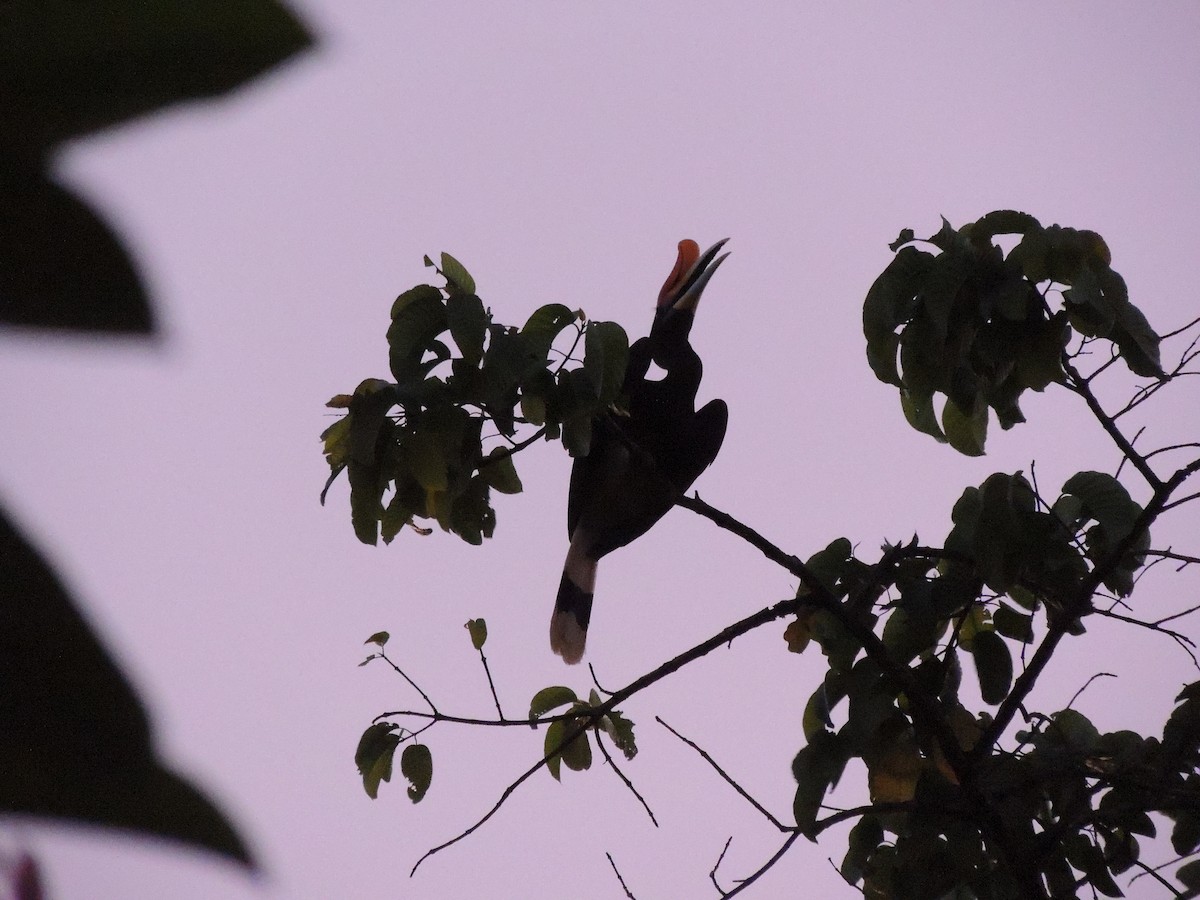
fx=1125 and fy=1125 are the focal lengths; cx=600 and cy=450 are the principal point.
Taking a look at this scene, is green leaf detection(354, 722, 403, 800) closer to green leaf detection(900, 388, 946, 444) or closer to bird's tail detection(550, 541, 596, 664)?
green leaf detection(900, 388, 946, 444)

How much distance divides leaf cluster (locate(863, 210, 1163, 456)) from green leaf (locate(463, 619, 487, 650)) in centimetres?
79

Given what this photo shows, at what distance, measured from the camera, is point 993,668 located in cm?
182

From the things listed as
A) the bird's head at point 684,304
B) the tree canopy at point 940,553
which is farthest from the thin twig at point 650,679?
the bird's head at point 684,304

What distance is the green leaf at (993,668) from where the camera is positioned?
5.96 ft

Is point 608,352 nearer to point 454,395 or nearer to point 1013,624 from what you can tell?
point 454,395

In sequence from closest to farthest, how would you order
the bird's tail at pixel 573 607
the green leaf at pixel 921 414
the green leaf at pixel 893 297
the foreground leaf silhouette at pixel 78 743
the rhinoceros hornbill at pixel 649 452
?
the foreground leaf silhouette at pixel 78 743 < the green leaf at pixel 893 297 < the green leaf at pixel 921 414 < the rhinoceros hornbill at pixel 649 452 < the bird's tail at pixel 573 607

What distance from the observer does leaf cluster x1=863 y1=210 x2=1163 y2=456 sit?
5.15 ft

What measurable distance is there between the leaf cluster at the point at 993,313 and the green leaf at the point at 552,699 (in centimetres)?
77

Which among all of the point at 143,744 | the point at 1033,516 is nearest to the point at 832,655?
the point at 1033,516

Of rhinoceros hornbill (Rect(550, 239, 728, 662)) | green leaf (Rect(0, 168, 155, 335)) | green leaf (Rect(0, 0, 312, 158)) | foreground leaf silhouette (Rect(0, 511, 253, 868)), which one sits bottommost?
foreground leaf silhouette (Rect(0, 511, 253, 868))

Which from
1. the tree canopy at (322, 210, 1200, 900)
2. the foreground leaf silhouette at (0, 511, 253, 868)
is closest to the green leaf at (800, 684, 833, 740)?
the tree canopy at (322, 210, 1200, 900)

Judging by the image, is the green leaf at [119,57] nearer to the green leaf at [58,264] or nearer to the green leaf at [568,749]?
the green leaf at [58,264]

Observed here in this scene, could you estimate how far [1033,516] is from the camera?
166 centimetres

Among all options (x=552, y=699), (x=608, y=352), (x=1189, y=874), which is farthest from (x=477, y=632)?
(x=1189, y=874)
